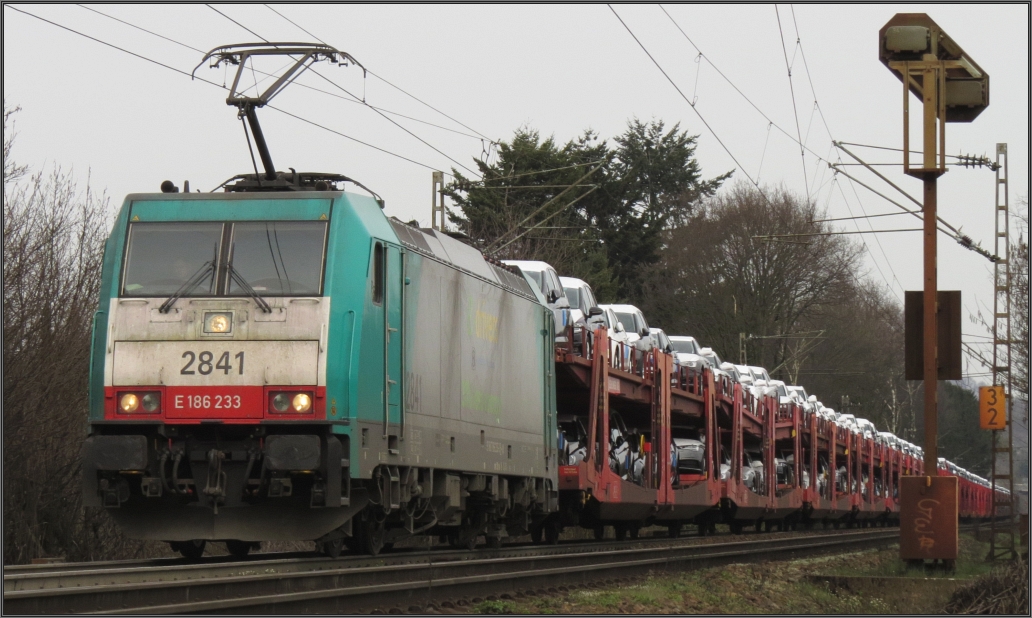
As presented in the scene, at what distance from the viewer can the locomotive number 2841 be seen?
11883 millimetres

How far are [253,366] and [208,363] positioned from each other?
386 millimetres

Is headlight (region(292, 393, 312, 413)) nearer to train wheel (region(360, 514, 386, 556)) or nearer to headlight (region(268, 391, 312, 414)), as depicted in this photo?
headlight (region(268, 391, 312, 414))

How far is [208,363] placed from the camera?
1191 centimetres

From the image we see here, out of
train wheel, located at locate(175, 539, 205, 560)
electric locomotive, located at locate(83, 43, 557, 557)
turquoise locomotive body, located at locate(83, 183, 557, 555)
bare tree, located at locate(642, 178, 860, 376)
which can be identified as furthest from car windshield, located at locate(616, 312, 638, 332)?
bare tree, located at locate(642, 178, 860, 376)

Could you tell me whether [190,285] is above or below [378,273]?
below

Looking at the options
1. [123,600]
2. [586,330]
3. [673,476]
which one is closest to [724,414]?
[673,476]

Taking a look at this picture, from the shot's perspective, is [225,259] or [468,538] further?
[468,538]

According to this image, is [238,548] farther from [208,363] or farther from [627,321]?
[627,321]

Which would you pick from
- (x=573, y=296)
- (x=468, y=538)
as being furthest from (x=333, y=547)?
(x=573, y=296)

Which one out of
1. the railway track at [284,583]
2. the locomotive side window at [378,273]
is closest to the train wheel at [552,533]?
the railway track at [284,583]

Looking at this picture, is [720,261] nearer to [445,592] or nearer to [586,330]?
[586,330]

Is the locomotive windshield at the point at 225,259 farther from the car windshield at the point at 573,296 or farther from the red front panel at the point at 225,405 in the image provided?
the car windshield at the point at 573,296

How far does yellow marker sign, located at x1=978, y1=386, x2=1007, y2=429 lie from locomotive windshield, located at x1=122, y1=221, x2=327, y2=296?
17301 mm

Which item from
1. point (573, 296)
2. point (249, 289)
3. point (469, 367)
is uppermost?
point (573, 296)
